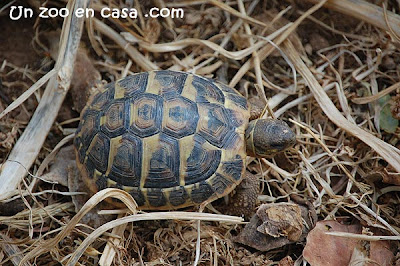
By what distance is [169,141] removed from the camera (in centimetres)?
287

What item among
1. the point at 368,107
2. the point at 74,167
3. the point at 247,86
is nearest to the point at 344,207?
the point at 368,107

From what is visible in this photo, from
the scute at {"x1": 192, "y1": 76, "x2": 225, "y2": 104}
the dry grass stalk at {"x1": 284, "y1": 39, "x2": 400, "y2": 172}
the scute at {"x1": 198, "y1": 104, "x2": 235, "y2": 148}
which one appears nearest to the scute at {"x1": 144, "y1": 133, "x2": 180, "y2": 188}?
the scute at {"x1": 198, "y1": 104, "x2": 235, "y2": 148}

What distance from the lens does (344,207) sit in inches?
123

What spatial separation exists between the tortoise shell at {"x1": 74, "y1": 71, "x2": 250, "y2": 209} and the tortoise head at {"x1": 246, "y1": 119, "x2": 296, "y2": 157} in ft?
0.22

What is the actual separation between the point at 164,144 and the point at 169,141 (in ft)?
0.12

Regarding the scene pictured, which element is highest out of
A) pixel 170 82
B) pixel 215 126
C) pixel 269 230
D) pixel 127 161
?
pixel 170 82

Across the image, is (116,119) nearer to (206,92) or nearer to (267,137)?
(206,92)

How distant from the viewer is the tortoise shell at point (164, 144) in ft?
9.45

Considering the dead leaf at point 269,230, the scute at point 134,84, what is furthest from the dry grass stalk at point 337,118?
the scute at point 134,84

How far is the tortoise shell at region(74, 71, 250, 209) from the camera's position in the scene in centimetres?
288

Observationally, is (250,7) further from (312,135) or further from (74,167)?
(74,167)

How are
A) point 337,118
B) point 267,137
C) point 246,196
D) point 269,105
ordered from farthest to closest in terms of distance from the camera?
point 269,105
point 337,118
point 246,196
point 267,137

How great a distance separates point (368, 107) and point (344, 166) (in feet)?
1.81

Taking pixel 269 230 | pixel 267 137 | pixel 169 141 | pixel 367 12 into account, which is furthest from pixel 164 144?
pixel 367 12
